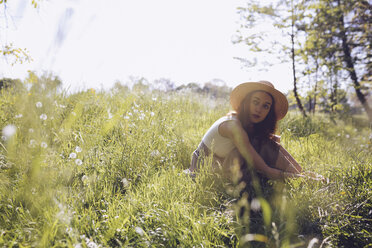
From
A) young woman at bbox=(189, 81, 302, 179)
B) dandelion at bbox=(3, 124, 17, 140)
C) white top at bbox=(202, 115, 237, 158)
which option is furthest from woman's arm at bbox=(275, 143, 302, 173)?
dandelion at bbox=(3, 124, 17, 140)

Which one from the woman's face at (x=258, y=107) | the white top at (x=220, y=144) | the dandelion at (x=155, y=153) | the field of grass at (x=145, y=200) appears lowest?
the field of grass at (x=145, y=200)

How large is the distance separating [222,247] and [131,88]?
14.3 feet

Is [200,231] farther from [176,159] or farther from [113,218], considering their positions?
[176,159]

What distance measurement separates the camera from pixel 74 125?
328 cm

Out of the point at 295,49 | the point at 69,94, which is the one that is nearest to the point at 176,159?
the point at 69,94

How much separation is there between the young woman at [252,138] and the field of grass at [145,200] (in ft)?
0.93

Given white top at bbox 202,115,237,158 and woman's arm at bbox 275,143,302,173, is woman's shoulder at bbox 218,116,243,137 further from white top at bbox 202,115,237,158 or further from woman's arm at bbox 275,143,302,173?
woman's arm at bbox 275,143,302,173

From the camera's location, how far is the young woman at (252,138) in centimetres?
256

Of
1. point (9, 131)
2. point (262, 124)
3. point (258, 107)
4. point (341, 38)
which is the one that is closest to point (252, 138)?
point (262, 124)

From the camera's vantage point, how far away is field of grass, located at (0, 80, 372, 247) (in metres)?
1.63

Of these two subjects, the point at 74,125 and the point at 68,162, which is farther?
the point at 74,125

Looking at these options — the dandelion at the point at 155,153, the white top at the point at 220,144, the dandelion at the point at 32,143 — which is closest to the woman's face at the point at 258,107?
the white top at the point at 220,144

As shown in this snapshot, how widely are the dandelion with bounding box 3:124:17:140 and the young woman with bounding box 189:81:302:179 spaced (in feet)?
6.85

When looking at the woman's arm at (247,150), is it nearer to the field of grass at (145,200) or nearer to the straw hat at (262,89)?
the field of grass at (145,200)
